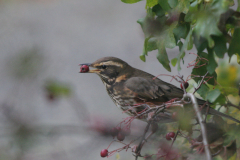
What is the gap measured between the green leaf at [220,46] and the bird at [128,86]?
998 mm

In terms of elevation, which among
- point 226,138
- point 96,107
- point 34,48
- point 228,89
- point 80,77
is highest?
point 34,48

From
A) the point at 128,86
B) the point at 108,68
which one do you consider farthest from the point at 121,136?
the point at 108,68

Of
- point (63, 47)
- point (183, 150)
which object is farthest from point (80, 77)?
point (183, 150)

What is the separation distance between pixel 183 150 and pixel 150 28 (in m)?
0.60

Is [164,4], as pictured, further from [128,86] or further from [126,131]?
[128,86]

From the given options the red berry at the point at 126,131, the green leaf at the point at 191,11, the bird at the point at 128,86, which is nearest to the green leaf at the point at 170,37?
the green leaf at the point at 191,11

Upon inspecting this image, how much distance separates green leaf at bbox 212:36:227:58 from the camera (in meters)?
1.02

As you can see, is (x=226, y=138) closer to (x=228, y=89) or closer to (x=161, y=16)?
(x=228, y=89)

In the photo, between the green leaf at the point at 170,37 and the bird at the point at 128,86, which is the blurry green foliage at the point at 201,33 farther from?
the bird at the point at 128,86

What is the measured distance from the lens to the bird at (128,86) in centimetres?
206

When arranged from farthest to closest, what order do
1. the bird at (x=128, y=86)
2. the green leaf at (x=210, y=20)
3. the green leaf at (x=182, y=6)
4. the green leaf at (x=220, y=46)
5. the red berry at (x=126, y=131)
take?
the bird at (x=128, y=86) → the red berry at (x=126, y=131) → the green leaf at (x=182, y=6) → the green leaf at (x=220, y=46) → the green leaf at (x=210, y=20)

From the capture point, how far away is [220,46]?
3.36ft

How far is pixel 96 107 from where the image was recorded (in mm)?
4297

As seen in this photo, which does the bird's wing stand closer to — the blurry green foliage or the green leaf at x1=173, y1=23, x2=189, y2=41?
the blurry green foliage
